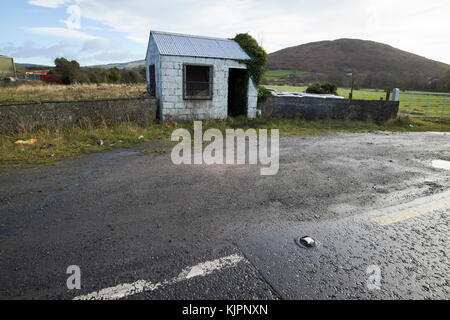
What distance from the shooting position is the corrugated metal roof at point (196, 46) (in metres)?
10.7

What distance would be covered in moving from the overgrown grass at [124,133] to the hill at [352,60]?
80949 mm

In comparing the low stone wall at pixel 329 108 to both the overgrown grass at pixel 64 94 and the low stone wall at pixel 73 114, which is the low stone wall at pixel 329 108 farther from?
the overgrown grass at pixel 64 94

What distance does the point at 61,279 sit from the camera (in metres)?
2.28

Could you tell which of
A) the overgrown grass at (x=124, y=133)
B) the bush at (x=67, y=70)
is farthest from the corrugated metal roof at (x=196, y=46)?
the bush at (x=67, y=70)

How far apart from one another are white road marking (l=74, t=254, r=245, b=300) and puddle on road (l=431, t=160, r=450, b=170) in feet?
20.4

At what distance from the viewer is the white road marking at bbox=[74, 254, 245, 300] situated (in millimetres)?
2108

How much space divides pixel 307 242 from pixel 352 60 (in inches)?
4827

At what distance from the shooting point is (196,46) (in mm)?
11445

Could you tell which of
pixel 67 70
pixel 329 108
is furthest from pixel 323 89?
pixel 67 70

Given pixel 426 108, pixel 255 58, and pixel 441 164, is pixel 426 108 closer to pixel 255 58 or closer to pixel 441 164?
pixel 255 58

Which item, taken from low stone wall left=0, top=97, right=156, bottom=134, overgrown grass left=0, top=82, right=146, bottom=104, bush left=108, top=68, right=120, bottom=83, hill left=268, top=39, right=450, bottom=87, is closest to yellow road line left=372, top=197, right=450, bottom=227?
low stone wall left=0, top=97, right=156, bottom=134

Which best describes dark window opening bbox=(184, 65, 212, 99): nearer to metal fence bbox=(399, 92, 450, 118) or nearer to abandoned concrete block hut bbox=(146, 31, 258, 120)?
abandoned concrete block hut bbox=(146, 31, 258, 120)

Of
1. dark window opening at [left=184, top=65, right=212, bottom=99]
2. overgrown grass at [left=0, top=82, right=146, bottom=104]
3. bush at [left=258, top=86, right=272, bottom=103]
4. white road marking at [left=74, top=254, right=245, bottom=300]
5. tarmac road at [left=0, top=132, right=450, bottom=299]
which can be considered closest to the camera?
white road marking at [left=74, top=254, right=245, bottom=300]

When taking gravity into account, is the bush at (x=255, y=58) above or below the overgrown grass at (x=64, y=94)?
above
